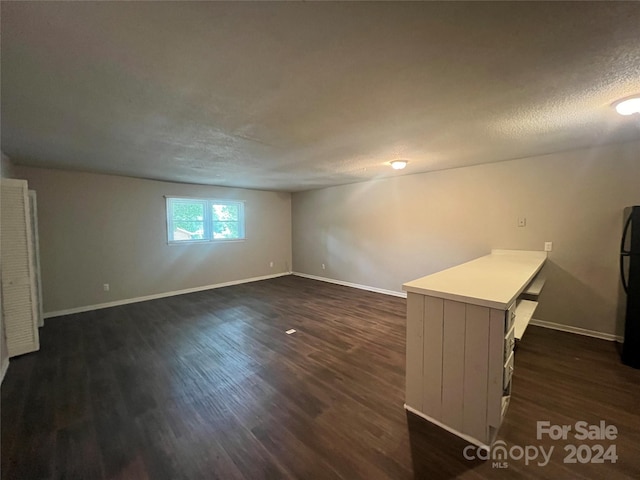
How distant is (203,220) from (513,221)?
5.95 meters

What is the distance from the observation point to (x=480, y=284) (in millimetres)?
1988

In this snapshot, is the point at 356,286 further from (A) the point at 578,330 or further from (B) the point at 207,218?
(B) the point at 207,218

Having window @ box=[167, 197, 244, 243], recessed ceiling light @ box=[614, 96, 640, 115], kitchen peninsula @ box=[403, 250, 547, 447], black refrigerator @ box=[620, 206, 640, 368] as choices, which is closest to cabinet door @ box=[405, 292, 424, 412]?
A: kitchen peninsula @ box=[403, 250, 547, 447]

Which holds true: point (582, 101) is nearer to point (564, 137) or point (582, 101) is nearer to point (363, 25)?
point (564, 137)

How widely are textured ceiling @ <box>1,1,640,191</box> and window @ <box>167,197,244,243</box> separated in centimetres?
254

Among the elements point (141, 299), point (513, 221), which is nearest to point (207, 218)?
point (141, 299)

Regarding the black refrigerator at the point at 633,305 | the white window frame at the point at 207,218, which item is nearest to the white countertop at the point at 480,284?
the black refrigerator at the point at 633,305

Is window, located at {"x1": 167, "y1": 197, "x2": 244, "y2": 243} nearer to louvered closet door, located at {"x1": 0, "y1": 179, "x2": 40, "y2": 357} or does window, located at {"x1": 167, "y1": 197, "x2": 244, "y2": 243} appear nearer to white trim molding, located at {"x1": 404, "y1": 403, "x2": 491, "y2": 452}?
louvered closet door, located at {"x1": 0, "y1": 179, "x2": 40, "y2": 357}

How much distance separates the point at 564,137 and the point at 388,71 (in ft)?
8.34

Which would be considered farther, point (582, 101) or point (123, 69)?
point (582, 101)

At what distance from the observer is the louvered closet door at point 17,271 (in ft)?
9.00

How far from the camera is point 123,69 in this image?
1448 millimetres

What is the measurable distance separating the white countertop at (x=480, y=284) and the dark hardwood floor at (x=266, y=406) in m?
0.98

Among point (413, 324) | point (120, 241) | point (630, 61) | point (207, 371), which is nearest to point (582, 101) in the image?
point (630, 61)
